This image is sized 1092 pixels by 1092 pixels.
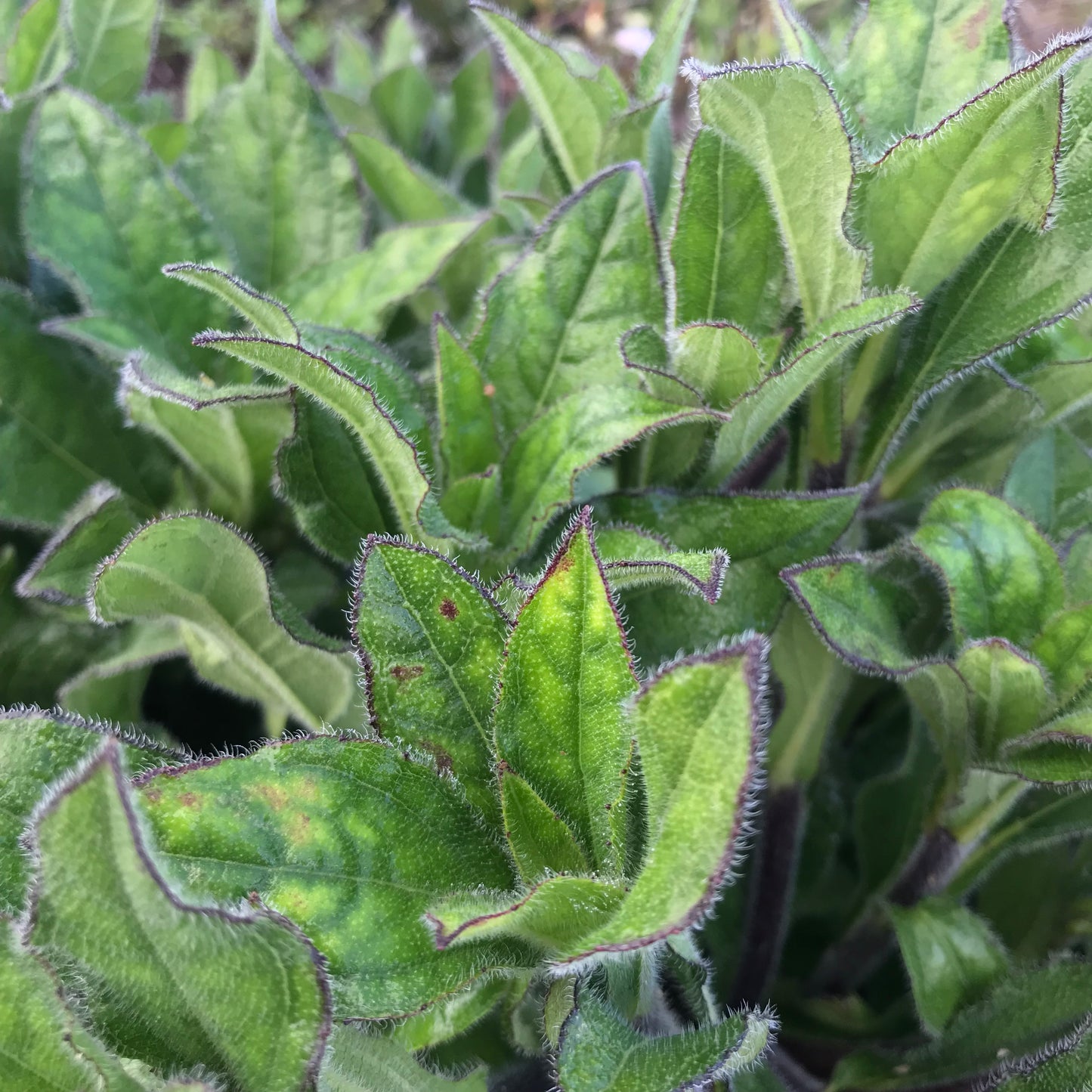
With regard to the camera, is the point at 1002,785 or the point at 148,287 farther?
the point at 148,287

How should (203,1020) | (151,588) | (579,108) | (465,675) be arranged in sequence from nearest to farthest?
(203,1020) → (465,675) → (151,588) → (579,108)

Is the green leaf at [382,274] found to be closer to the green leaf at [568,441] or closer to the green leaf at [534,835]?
the green leaf at [568,441]

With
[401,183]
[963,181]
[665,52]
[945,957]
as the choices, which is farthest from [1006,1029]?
[401,183]

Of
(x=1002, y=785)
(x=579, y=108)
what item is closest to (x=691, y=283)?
(x=579, y=108)

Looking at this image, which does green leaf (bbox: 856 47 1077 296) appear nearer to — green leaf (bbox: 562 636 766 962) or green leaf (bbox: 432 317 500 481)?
green leaf (bbox: 432 317 500 481)

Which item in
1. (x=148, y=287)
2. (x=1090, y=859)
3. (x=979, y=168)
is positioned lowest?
(x=1090, y=859)

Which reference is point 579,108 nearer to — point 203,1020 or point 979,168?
point 979,168
